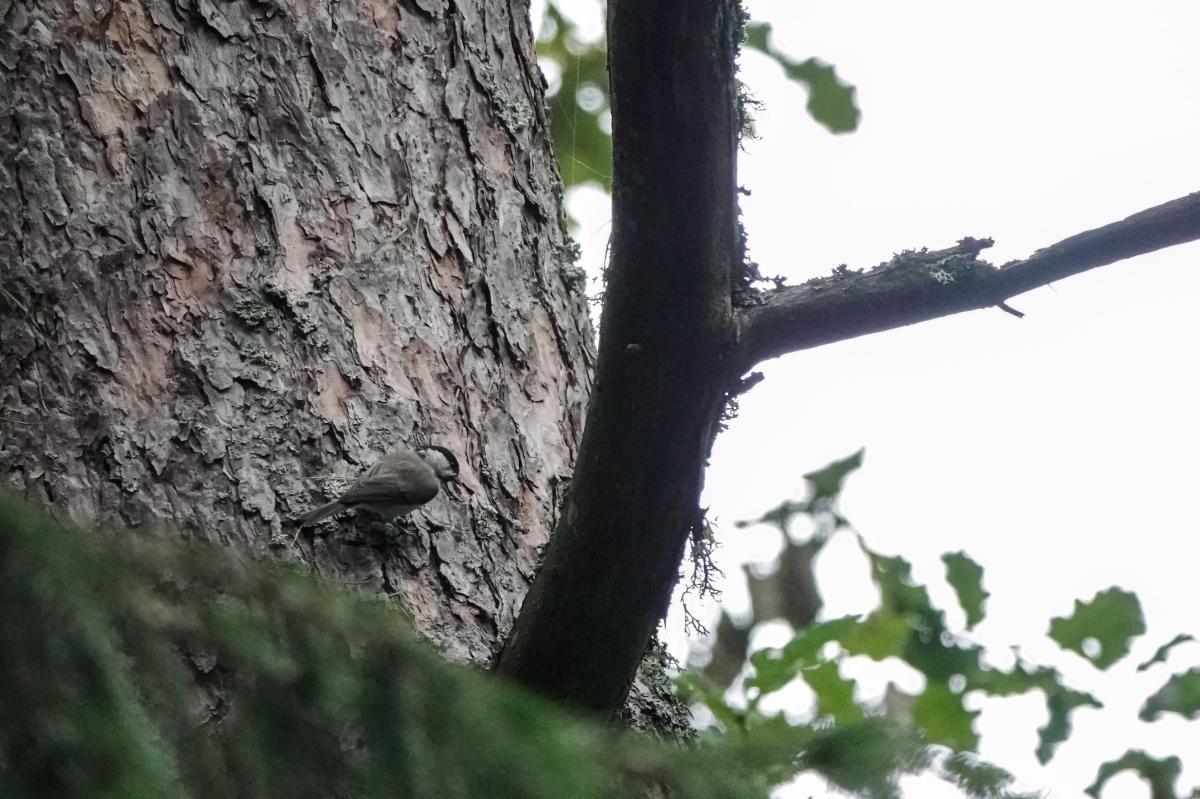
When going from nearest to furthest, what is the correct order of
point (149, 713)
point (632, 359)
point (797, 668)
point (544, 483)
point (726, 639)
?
point (149, 713) → point (632, 359) → point (544, 483) → point (797, 668) → point (726, 639)

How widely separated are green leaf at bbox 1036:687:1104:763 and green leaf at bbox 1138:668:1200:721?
0.10m

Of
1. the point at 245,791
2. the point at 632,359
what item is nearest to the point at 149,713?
the point at 245,791

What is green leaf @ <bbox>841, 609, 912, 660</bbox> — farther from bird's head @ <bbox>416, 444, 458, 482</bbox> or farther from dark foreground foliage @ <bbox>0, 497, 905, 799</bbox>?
dark foreground foliage @ <bbox>0, 497, 905, 799</bbox>

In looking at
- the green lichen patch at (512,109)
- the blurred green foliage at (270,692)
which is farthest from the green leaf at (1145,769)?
the green lichen patch at (512,109)

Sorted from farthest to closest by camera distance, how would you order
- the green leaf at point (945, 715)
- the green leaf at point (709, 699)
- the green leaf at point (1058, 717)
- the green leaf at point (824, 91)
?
the green leaf at point (824, 91) → the green leaf at point (709, 699) → the green leaf at point (945, 715) → the green leaf at point (1058, 717)

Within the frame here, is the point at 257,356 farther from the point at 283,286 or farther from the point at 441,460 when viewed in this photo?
the point at 441,460

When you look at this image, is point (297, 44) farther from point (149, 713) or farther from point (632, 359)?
point (149, 713)

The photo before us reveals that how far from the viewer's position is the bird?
1987 millimetres

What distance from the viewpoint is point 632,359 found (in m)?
1.71

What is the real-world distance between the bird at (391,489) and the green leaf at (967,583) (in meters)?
1.26

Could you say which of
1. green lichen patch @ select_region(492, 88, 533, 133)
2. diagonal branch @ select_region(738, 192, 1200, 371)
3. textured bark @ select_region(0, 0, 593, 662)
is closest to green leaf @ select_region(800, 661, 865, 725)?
textured bark @ select_region(0, 0, 593, 662)

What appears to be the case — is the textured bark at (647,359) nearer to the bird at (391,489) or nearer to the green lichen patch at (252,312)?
the bird at (391,489)

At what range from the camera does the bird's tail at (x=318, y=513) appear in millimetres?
2053

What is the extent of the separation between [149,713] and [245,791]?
0.09 meters
